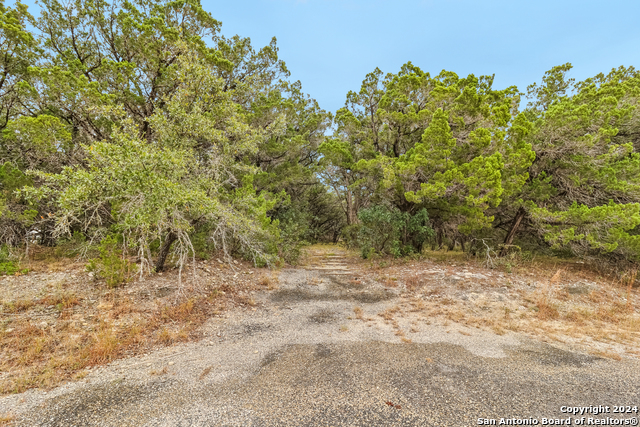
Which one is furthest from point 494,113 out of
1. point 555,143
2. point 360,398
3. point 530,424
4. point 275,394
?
point 275,394

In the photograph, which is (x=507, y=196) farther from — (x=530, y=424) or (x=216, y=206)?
(x=216, y=206)

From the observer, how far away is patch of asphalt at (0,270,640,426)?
8.40ft

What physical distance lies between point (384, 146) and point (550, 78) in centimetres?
921

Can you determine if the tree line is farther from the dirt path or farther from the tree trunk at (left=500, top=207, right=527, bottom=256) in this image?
the dirt path

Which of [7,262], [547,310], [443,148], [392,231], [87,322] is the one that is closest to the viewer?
[87,322]

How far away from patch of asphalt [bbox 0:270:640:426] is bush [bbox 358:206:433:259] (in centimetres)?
655

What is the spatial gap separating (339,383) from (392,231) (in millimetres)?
9080

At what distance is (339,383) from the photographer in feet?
10.2

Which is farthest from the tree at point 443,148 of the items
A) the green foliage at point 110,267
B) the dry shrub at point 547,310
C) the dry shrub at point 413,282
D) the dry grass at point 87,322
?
the green foliage at point 110,267

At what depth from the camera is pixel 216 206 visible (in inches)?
227

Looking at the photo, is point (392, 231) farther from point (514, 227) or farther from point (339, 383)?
point (339, 383)

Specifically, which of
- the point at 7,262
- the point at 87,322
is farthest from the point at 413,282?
the point at 7,262

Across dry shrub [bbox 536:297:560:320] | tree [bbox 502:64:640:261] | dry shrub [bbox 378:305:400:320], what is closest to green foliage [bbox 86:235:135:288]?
dry shrub [bbox 378:305:400:320]

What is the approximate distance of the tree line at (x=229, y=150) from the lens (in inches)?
249
